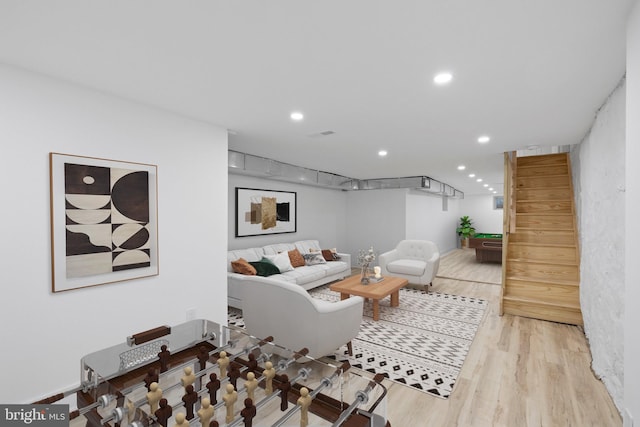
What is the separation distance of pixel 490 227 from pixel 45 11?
522 inches

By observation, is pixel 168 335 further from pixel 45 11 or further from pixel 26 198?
pixel 45 11

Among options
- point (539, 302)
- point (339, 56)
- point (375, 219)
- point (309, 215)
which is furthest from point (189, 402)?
point (375, 219)

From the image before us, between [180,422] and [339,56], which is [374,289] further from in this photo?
[180,422]

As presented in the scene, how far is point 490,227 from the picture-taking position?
1182cm

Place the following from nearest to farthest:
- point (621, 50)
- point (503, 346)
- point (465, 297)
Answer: point (621, 50), point (503, 346), point (465, 297)

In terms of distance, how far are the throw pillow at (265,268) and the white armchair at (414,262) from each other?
2.05 m

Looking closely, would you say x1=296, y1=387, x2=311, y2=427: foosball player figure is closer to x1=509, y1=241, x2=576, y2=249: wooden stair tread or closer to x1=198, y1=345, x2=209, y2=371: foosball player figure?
x1=198, y1=345, x2=209, y2=371: foosball player figure

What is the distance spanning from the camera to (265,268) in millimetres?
4680

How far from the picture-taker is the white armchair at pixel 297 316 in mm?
2500

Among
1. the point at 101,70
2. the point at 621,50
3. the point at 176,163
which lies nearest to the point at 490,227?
the point at 621,50

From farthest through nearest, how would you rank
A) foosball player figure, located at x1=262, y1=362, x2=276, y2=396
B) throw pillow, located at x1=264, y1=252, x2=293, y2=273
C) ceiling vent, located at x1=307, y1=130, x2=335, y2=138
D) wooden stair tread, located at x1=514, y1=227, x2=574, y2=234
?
throw pillow, located at x1=264, y1=252, x2=293, y2=273
wooden stair tread, located at x1=514, y1=227, x2=574, y2=234
ceiling vent, located at x1=307, y1=130, x2=335, y2=138
foosball player figure, located at x1=262, y1=362, x2=276, y2=396

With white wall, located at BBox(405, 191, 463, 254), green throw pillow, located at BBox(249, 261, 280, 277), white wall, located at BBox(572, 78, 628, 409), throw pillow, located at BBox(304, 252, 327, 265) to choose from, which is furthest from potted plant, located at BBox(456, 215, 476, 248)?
green throw pillow, located at BBox(249, 261, 280, 277)

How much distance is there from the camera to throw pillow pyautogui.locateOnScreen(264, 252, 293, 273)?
4.97 metres

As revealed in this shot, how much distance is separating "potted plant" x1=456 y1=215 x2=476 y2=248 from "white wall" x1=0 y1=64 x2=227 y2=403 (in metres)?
10.7
